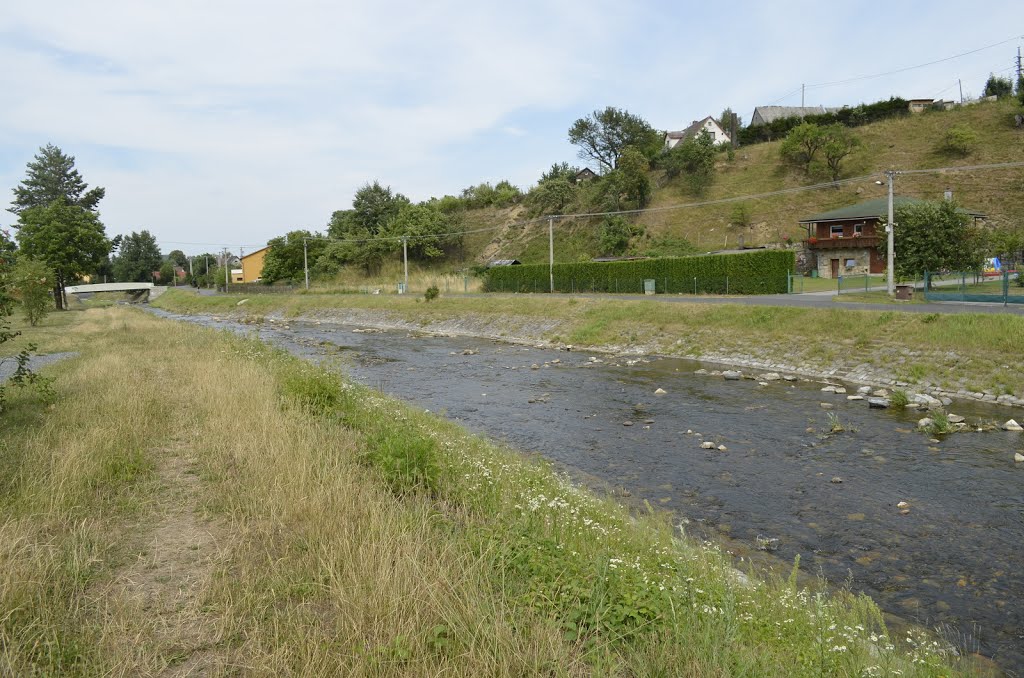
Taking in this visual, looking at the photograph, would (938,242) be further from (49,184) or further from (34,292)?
(49,184)

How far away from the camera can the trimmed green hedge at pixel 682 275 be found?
38.0 metres

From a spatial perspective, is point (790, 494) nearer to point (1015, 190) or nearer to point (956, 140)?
point (1015, 190)

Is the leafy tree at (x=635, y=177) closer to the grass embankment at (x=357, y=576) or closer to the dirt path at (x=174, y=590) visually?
the grass embankment at (x=357, y=576)

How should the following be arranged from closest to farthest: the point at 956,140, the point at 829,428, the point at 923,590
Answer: the point at 923,590
the point at 829,428
the point at 956,140

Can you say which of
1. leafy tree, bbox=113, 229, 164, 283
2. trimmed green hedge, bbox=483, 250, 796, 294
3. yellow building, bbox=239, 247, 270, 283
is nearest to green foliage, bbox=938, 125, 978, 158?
trimmed green hedge, bbox=483, 250, 796, 294

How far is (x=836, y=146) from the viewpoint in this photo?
73000 mm

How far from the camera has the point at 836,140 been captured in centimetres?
7475

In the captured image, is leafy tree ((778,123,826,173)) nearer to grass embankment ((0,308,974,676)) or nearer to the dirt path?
grass embankment ((0,308,974,676))

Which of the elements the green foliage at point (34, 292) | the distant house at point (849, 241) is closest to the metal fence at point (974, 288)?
the distant house at point (849, 241)

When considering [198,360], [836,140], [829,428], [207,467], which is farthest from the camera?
[836,140]

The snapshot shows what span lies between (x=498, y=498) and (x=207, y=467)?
3.88 meters

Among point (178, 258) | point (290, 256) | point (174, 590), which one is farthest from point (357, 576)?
point (178, 258)

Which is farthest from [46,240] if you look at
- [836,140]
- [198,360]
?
[836,140]

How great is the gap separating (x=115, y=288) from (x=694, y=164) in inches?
3489
